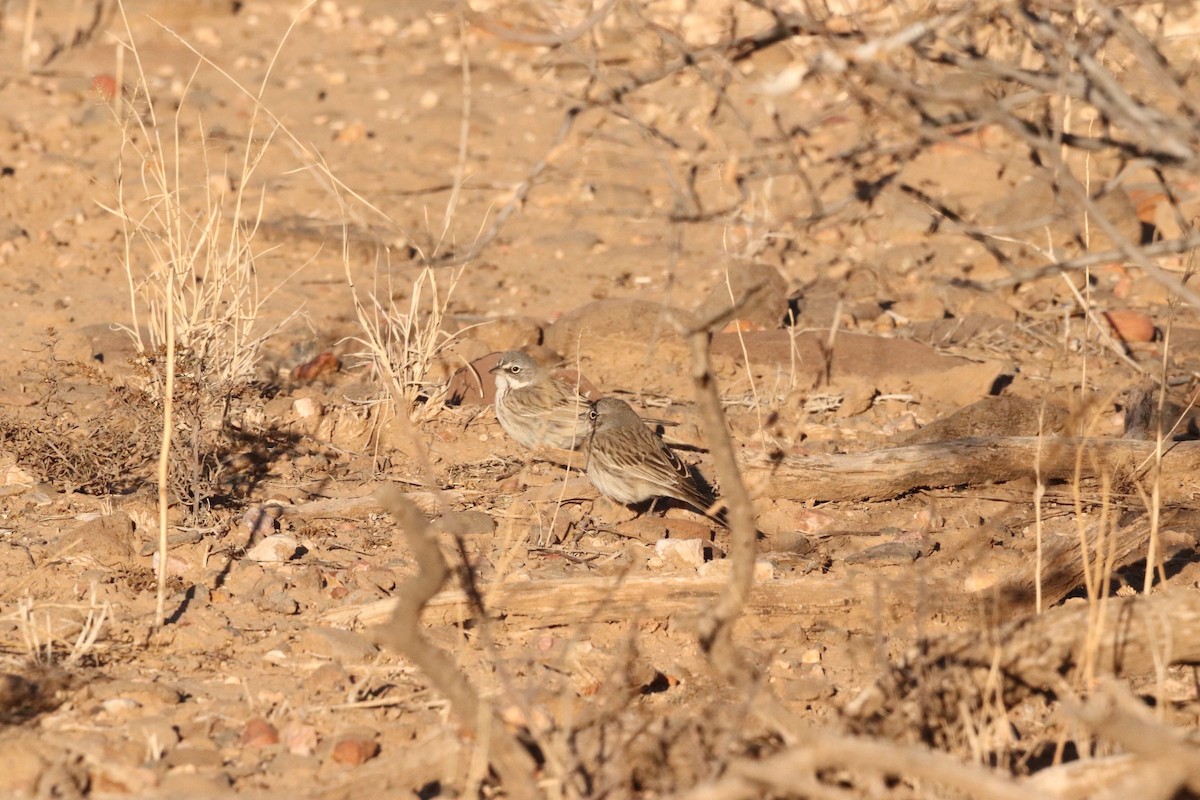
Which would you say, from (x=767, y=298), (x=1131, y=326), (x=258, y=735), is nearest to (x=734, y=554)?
(x=258, y=735)

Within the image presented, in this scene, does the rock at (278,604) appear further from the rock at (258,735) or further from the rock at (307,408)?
the rock at (307,408)

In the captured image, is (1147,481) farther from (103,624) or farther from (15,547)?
(15,547)

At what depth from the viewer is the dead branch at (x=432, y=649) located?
12.3ft

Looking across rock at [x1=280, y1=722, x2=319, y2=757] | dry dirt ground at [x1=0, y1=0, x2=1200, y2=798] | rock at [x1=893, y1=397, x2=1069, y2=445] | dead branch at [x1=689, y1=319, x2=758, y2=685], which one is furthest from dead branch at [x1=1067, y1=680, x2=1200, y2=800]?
rock at [x1=893, y1=397, x2=1069, y2=445]

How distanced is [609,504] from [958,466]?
63.4 inches

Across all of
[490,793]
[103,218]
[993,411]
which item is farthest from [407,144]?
[490,793]

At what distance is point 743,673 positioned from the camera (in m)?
4.07

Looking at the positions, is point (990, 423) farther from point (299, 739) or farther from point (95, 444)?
point (95, 444)

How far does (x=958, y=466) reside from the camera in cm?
629

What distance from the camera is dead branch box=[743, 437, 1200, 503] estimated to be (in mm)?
6227

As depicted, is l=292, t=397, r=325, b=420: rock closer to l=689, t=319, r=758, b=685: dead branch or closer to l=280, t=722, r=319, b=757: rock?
l=280, t=722, r=319, b=757: rock

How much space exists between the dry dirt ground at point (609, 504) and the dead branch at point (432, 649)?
48 millimetres

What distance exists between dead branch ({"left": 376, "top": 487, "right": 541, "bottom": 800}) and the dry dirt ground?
48 mm

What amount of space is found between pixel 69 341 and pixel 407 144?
4.92 meters
